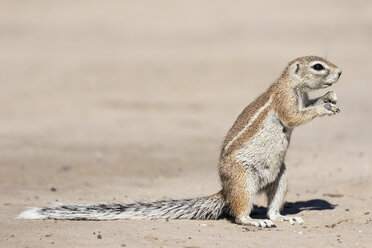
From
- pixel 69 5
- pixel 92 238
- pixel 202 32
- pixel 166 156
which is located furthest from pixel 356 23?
pixel 92 238

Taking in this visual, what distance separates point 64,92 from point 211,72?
4909mm

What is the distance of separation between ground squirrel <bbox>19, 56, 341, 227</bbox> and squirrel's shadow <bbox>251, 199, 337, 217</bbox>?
586 millimetres

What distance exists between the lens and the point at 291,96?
8758 millimetres

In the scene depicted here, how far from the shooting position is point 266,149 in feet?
28.0

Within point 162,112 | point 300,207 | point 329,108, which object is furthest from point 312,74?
point 162,112

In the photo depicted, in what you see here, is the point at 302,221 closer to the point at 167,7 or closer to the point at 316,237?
the point at 316,237

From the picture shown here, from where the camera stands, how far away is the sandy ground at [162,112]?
8.06 metres

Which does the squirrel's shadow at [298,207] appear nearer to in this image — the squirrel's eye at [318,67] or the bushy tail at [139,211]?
the bushy tail at [139,211]

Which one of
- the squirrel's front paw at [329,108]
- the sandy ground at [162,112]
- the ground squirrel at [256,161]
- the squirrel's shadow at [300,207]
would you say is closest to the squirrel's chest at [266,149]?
the ground squirrel at [256,161]

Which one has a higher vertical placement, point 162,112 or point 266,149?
point 162,112

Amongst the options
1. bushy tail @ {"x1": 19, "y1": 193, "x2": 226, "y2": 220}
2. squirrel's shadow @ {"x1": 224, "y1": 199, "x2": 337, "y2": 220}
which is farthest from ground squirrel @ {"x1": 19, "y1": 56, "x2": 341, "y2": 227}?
squirrel's shadow @ {"x1": 224, "y1": 199, "x2": 337, "y2": 220}

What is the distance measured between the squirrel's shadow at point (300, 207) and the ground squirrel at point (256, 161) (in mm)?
586

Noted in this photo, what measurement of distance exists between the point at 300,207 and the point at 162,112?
30.7 ft

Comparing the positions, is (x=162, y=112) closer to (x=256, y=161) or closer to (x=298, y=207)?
(x=298, y=207)
